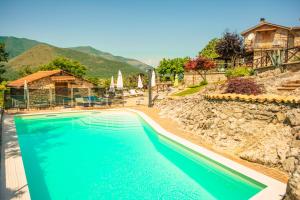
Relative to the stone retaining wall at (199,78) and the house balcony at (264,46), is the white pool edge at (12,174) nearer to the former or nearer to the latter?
the stone retaining wall at (199,78)

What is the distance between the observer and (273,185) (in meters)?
5.70

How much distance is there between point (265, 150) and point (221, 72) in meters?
19.5

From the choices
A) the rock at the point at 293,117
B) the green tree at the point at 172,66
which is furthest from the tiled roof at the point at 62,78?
the green tree at the point at 172,66

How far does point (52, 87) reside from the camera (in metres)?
25.3

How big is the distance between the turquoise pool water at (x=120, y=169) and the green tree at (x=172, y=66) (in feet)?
121

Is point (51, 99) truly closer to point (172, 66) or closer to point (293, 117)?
point (293, 117)

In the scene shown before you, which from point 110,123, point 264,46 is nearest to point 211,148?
point 110,123

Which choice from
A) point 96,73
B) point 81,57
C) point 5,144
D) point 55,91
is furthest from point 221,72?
point 81,57

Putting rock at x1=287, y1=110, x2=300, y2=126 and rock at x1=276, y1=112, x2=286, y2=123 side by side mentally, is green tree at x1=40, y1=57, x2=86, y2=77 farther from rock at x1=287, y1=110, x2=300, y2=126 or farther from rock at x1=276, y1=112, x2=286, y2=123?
rock at x1=287, y1=110, x2=300, y2=126

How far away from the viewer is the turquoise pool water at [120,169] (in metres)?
6.25

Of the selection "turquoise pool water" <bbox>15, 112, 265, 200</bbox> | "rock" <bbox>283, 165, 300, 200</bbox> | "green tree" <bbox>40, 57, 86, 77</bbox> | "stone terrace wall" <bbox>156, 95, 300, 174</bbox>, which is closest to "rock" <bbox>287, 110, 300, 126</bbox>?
"stone terrace wall" <bbox>156, 95, 300, 174</bbox>

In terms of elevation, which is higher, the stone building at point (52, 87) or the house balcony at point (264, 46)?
the house balcony at point (264, 46)

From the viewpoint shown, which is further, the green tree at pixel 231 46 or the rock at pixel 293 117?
the green tree at pixel 231 46

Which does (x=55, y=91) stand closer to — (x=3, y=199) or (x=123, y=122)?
(x=123, y=122)
